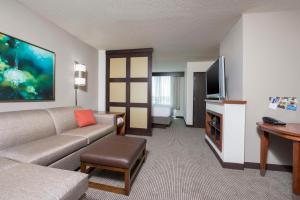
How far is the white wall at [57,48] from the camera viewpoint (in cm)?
188

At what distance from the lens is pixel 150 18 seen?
2.32m

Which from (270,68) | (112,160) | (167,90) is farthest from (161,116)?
(112,160)

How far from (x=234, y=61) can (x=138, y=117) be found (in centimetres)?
269

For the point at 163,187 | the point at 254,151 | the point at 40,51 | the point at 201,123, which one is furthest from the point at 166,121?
the point at 40,51

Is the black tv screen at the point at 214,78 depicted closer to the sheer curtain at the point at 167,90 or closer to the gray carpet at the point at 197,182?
the gray carpet at the point at 197,182

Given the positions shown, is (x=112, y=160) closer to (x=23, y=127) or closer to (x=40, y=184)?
(x=40, y=184)

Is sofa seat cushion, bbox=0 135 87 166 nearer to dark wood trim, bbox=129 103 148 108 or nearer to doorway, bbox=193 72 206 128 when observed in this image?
dark wood trim, bbox=129 103 148 108

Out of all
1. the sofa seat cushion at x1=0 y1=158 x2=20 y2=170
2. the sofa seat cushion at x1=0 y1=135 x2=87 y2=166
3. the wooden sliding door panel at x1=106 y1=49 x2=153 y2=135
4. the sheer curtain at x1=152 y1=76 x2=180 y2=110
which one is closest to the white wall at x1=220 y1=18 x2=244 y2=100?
the wooden sliding door panel at x1=106 y1=49 x2=153 y2=135

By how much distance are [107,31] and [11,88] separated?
191 centimetres

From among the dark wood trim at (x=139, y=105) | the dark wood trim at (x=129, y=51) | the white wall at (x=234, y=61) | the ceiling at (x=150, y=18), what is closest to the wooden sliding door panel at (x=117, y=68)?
the dark wood trim at (x=129, y=51)

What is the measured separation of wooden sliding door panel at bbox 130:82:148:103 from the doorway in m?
2.17

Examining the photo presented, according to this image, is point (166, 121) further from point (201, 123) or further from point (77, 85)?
point (77, 85)

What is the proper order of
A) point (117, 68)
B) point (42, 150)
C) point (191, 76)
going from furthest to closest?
1. point (191, 76)
2. point (117, 68)
3. point (42, 150)

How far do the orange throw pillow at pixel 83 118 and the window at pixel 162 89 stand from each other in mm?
5159
